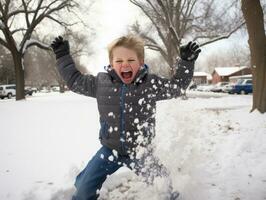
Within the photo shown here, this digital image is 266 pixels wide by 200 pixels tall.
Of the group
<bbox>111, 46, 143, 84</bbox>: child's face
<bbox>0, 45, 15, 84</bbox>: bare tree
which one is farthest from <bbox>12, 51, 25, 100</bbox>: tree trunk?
<bbox>0, 45, 15, 84</bbox>: bare tree

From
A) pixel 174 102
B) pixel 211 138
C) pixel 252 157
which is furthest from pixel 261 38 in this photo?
pixel 174 102

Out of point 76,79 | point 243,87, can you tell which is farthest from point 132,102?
point 243,87

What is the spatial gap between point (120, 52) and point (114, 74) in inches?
8.1

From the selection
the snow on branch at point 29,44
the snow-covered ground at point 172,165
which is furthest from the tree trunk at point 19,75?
the snow-covered ground at point 172,165

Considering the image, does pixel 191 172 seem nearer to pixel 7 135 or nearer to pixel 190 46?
pixel 190 46

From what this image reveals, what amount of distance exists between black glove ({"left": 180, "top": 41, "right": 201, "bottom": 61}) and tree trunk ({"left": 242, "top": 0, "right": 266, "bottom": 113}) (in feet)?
23.7

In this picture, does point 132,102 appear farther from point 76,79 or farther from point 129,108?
point 76,79

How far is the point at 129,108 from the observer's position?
332 cm

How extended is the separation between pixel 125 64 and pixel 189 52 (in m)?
0.62

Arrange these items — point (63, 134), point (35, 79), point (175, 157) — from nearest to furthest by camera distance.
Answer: point (175, 157), point (63, 134), point (35, 79)

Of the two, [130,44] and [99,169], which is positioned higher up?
[130,44]

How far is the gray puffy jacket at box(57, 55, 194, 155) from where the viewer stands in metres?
3.30

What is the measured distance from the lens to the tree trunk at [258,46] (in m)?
10.0

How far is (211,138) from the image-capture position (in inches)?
268
